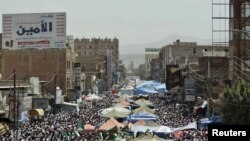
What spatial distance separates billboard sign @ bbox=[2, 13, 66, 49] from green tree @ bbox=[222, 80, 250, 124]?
146 ft

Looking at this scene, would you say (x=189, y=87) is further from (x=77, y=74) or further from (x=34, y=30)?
(x=77, y=74)

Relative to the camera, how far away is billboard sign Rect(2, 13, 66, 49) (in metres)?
74.8

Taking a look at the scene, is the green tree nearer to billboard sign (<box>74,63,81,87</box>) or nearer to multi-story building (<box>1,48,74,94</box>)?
multi-story building (<box>1,48,74,94</box>)

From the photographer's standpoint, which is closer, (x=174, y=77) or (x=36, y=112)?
(x=36, y=112)

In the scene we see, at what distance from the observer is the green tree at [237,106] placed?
3061 centimetres

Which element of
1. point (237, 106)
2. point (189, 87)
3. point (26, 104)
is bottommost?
point (26, 104)

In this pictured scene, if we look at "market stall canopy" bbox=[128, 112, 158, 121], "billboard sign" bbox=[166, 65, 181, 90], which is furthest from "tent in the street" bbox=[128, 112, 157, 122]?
"billboard sign" bbox=[166, 65, 181, 90]

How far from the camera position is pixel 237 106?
31.1 m

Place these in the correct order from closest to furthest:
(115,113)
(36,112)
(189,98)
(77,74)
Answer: (115,113) → (36,112) → (189,98) → (77,74)

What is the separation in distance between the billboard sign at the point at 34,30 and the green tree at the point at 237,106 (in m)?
44.6

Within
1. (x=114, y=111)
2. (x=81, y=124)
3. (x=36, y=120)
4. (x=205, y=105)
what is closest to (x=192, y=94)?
(x=205, y=105)

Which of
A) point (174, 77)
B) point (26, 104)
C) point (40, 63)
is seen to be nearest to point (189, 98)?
point (174, 77)

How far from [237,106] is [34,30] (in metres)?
47.8

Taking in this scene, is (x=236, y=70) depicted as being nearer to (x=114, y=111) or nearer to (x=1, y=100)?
(x=114, y=111)
